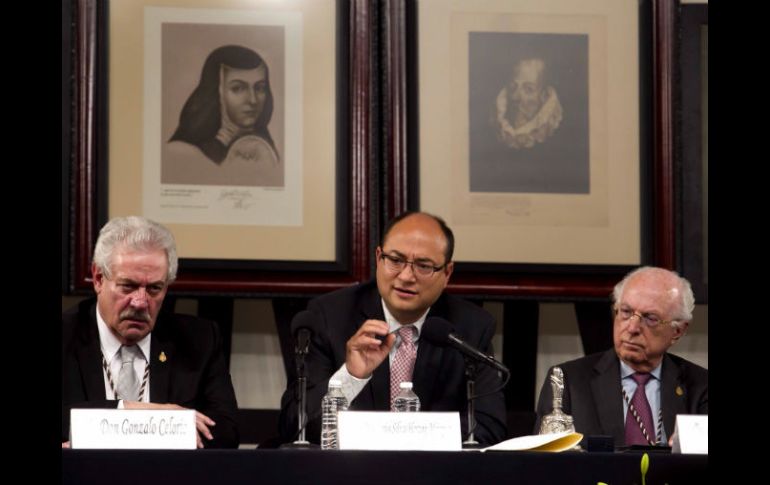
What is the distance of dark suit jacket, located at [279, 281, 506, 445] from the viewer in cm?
372

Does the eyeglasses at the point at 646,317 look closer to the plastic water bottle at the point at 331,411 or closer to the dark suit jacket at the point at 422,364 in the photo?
the dark suit jacket at the point at 422,364

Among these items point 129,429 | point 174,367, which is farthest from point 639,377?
point 129,429

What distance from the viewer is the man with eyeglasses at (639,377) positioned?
12.8ft

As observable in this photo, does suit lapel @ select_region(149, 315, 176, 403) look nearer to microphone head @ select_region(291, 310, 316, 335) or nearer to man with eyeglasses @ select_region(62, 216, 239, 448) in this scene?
man with eyeglasses @ select_region(62, 216, 239, 448)

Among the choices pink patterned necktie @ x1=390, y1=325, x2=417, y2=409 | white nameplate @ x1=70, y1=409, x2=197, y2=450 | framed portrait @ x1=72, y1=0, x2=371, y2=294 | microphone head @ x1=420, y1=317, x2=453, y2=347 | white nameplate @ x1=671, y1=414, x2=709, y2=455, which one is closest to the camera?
white nameplate @ x1=70, y1=409, x2=197, y2=450

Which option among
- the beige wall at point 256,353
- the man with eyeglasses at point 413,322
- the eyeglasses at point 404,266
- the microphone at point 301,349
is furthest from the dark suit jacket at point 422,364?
the beige wall at point 256,353

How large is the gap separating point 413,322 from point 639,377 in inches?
30.9

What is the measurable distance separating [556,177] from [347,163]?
0.84m

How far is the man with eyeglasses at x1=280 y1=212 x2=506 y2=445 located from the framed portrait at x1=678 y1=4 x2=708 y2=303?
110 centimetres

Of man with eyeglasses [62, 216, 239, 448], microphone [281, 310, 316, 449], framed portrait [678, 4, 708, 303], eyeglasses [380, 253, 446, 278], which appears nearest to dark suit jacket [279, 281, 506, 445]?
eyeglasses [380, 253, 446, 278]

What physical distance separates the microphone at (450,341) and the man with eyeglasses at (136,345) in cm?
80

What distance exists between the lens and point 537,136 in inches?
185
